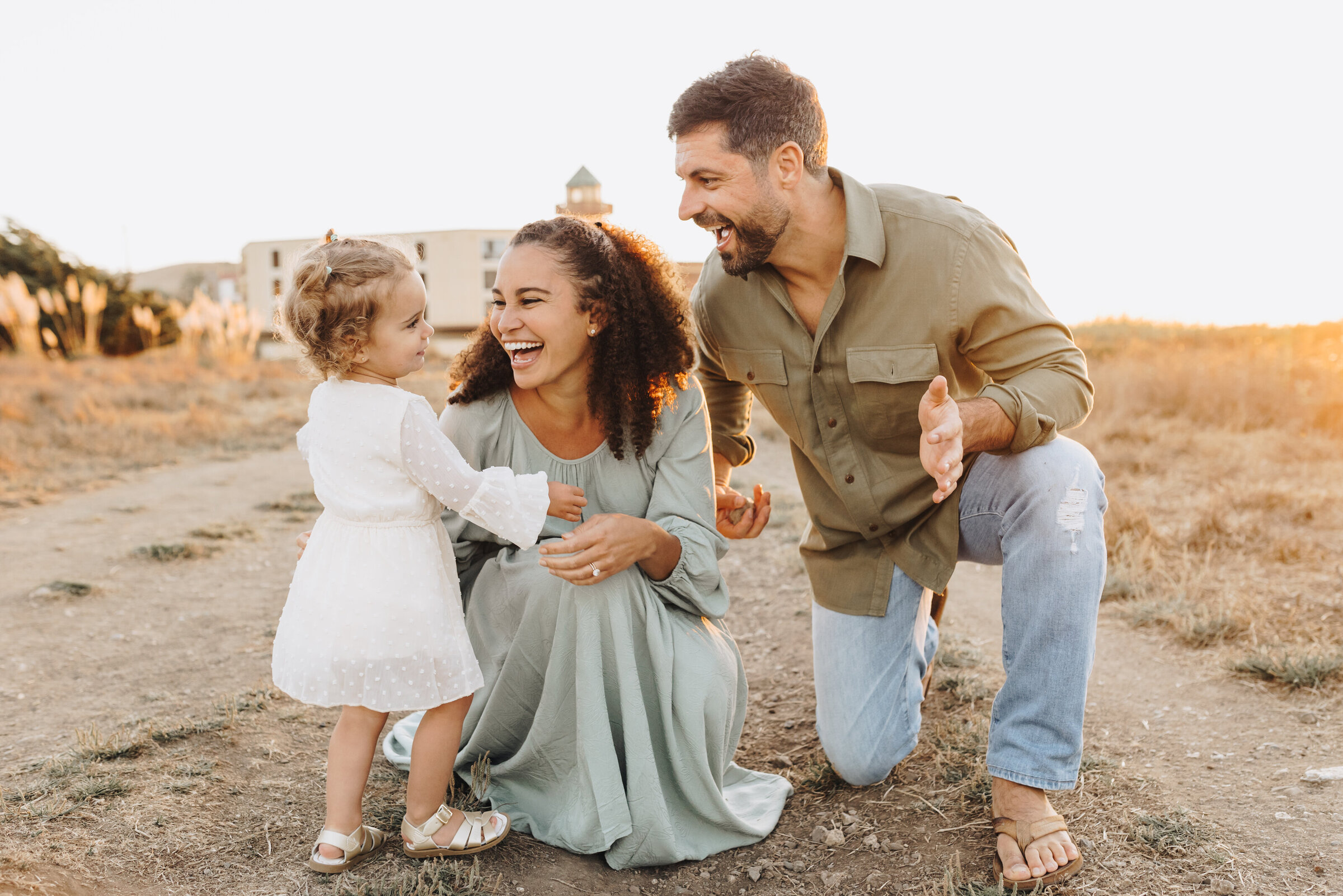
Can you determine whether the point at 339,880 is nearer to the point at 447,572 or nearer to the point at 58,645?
the point at 447,572

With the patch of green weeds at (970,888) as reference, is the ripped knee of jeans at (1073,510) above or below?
above

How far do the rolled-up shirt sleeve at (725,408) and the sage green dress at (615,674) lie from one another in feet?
1.45

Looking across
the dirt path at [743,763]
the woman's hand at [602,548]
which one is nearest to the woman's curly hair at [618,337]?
the woman's hand at [602,548]

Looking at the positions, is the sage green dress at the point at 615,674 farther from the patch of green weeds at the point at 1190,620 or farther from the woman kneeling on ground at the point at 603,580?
the patch of green weeds at the point at 1190,620

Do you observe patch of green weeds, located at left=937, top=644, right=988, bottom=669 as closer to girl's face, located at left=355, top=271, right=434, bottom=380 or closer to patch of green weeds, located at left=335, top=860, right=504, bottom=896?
patch of green weeds, located at left=335, top=860, right=504, bottom=896

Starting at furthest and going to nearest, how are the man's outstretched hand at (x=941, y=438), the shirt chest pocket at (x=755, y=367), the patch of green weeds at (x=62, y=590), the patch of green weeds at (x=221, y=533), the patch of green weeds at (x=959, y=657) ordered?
1. the patch of green weeds at (x=221, y=533)
2. the patch of green weeds at (x=62, y=590)
3. the patch of green weeds at (x=959, y=657)
4. the shirt chest pocket at (x=755, y=367)
5. the man's outstretched hand at (x=941, y=438)

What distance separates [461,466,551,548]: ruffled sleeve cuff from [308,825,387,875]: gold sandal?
2.49ft

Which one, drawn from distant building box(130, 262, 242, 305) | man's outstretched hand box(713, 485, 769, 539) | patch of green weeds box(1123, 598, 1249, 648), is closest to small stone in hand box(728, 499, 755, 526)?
man's outstretched hand box(713, 485, 769, 539)

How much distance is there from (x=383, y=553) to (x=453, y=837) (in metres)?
0.69

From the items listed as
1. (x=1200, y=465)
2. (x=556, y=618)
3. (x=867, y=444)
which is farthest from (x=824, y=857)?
(x=1200, y=465)

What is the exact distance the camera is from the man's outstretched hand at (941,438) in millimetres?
2000

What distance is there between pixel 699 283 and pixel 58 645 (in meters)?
2.84

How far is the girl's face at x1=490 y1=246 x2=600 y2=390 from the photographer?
2.39m

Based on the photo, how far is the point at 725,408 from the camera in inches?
122
